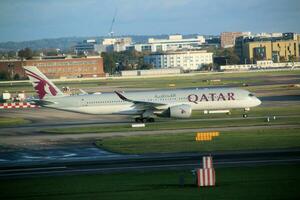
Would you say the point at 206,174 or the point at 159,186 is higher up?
the point at 206,174

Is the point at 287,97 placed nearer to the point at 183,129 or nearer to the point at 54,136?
the point at 183,129

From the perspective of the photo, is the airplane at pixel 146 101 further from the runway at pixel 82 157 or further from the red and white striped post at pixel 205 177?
the red and white striped post at pixel 205 177

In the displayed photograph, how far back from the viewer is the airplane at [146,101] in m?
69.1

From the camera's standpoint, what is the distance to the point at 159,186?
108 feet

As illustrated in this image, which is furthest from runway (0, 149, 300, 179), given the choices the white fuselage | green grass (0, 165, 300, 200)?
the white fuselage

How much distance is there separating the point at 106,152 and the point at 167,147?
171 inches

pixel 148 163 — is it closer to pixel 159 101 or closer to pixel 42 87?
pixel 159 101

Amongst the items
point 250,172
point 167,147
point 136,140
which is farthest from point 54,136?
point 250,172

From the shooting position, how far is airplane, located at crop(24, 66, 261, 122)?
227ft

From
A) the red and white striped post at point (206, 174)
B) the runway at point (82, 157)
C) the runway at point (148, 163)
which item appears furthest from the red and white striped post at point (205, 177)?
the runway at point (82, 157)

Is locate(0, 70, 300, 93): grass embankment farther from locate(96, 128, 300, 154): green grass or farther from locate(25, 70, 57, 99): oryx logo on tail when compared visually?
locate(96, 128, 300, 154): green grass

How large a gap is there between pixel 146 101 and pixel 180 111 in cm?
366

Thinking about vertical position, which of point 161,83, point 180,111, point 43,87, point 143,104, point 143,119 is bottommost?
point 143,119

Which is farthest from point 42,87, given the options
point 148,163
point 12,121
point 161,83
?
point 161,83
